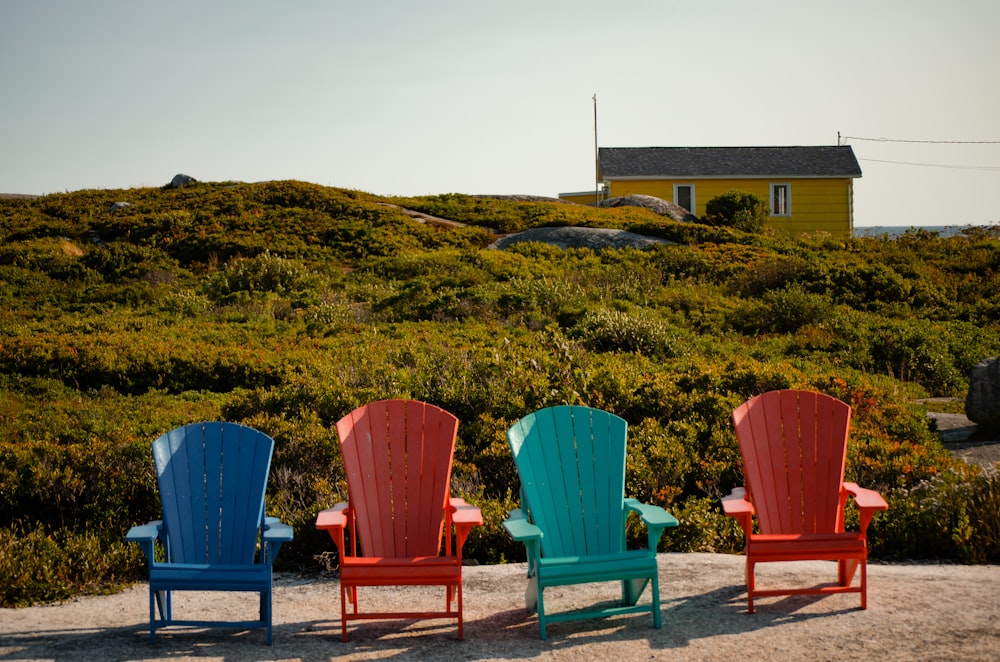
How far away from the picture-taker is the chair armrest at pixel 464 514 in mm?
4238

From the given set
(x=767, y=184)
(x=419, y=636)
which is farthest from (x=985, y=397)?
(x=767, y=184)

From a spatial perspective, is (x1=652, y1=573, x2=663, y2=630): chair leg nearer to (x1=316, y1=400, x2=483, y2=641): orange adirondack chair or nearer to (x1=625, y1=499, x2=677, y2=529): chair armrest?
(x1=625, y1=499, x2=677, y2=529): chair armrest

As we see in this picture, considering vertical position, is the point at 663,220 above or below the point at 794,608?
above

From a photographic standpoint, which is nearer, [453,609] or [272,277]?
[453,609]

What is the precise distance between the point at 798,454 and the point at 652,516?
3.41ft

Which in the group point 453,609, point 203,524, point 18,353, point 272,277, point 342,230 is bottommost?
point 453,609

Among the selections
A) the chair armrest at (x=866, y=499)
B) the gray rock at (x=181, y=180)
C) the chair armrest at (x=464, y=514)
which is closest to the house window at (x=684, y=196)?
the gray rock at (x=181, y=180)

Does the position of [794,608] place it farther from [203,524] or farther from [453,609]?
[203,524]

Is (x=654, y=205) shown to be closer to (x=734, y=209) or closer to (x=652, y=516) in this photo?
(x=734, y=209)

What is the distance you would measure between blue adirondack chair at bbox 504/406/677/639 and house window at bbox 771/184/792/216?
26575 millimetres

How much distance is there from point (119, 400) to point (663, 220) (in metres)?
15.1

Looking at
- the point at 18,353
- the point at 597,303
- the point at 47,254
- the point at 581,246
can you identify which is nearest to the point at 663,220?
the point at 581,246

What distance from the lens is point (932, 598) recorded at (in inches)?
171

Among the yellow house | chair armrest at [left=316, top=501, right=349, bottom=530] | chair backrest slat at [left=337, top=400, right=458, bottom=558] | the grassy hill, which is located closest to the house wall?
the yellow house
